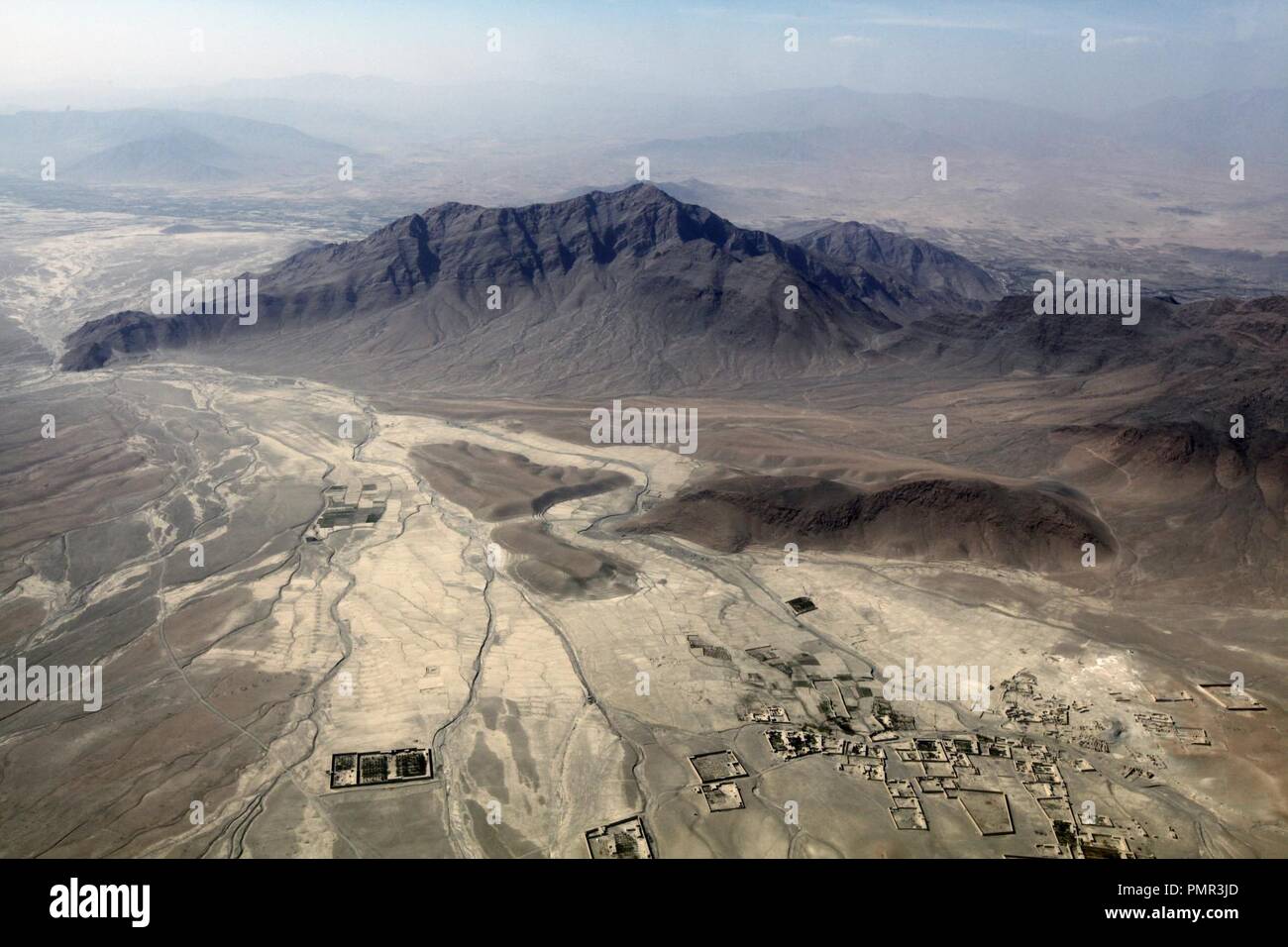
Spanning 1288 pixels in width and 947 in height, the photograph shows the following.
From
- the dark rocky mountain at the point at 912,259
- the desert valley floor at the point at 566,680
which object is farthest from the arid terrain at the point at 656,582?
the dark rocky mountain at the point at 912,259

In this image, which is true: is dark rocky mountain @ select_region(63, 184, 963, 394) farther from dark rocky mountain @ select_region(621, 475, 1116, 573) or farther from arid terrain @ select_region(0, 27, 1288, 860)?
dark rocky mountain @ select_region(621, 475, 1116, 573)

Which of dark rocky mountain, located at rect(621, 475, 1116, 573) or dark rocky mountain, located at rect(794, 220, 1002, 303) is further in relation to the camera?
dark rocky mountain, located at rect(794, 220, 1002, 303)

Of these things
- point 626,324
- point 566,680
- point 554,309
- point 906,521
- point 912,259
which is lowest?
point 566,680

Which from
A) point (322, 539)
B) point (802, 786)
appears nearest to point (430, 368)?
point (322, 539)

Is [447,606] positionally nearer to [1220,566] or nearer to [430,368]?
[1220,566]

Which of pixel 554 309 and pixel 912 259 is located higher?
pixel 912 259

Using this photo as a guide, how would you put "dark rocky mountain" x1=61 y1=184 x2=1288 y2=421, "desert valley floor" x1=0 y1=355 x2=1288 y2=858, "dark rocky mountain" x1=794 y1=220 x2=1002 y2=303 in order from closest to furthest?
1. "desert valley floor" x1=0 y1=355 x2=1288 y2=858
2. "dark rocky mountain" x1=61 y1=184 x2=1288 y2=421
3. "dark rocky mountain" x1=794 y1=220 x2=1002 y2=303

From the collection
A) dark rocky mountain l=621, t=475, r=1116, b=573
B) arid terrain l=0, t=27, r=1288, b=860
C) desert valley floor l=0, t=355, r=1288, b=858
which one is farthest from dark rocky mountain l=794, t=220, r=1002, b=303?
dark rocky mountain l=621, t=475, r=1116, b=573

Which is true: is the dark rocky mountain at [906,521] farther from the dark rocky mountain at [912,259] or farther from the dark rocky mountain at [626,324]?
the dark rocky mountain at [912,259]

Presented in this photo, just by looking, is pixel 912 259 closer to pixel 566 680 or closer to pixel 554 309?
pixel 554 309

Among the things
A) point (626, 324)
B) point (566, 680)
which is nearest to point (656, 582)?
point (566, 680)

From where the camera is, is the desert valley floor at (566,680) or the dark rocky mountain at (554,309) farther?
the dark rocky mountain at (554,309)
